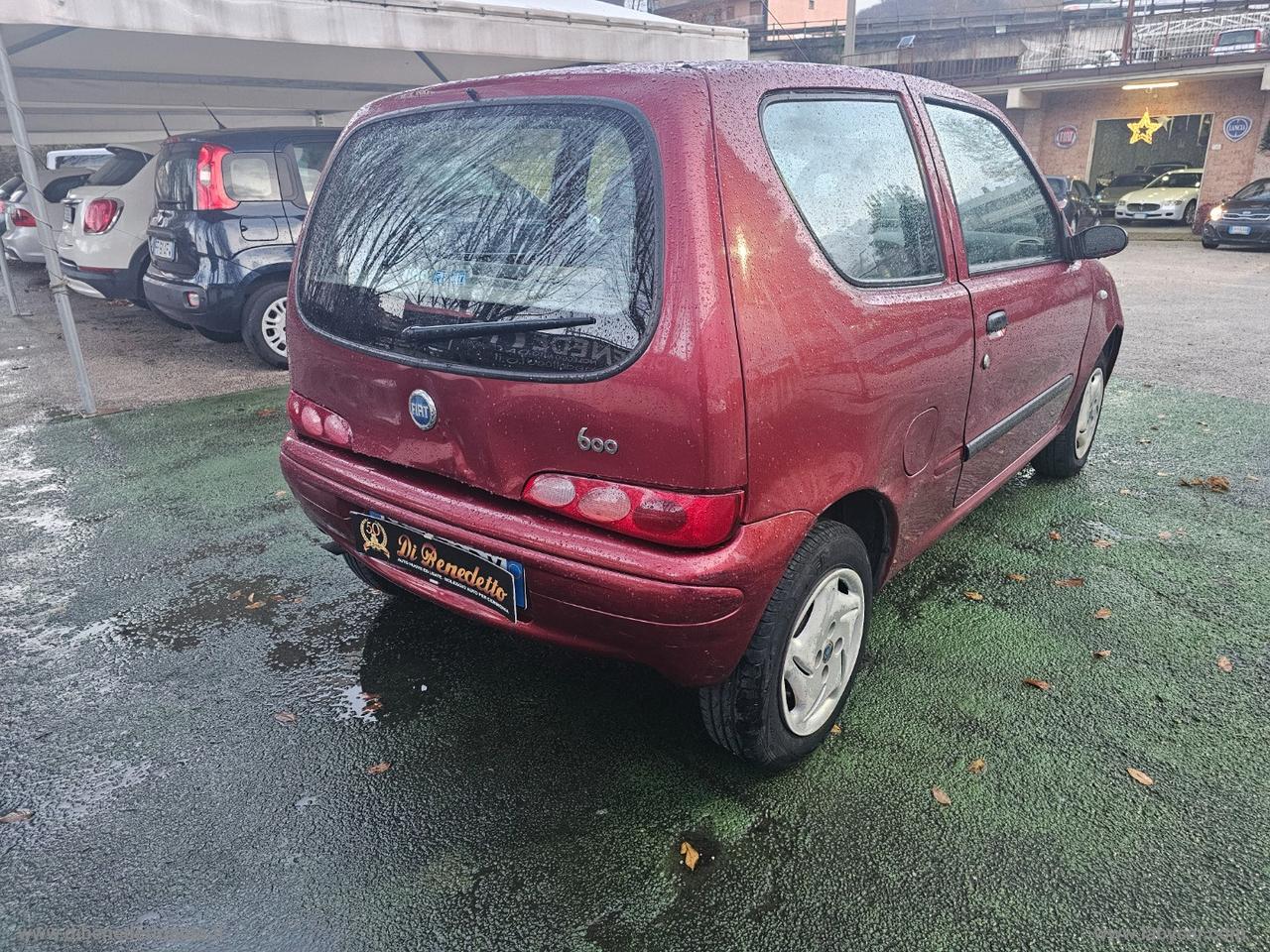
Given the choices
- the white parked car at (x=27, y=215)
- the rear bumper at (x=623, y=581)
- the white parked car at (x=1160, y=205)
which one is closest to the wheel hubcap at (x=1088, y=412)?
the rear bumper at (x=623, y=581)

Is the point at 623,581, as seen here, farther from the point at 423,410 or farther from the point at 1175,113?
the point at 1175,113

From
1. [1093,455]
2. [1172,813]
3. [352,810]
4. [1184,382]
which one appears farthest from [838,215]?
Result: [1184,382]

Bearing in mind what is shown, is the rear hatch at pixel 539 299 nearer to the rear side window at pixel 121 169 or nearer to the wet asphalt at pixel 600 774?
the wet asphalt at pixel 600 774

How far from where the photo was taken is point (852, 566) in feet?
7.72

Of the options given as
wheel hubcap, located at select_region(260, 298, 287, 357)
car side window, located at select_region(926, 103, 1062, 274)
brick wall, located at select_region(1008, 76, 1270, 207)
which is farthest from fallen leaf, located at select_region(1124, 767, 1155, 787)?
brick wall, located at select_region(1008, 76, 1270, 207)

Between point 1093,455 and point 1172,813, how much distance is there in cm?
313

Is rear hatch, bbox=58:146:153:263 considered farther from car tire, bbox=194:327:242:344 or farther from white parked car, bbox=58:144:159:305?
car tire, bbox=194:327:242:344

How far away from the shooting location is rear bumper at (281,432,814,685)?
6.15ft

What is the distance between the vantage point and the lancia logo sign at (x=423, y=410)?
7.11 feet

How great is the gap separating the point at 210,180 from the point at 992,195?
5646 millimetres

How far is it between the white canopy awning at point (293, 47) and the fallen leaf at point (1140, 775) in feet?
22.3

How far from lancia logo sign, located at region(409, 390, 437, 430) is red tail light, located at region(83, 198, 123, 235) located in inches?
282

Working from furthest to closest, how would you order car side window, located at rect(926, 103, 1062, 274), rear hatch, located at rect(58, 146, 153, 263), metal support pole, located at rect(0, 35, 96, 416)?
rear hatch, located at rect(58, 146, 153, 263)
metal support pole, located at rect(0, 35, 96, 416)
car side window, located at rect(926, 103, 1062, 274)

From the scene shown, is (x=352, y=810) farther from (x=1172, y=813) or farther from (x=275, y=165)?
(x=275, y=165)
